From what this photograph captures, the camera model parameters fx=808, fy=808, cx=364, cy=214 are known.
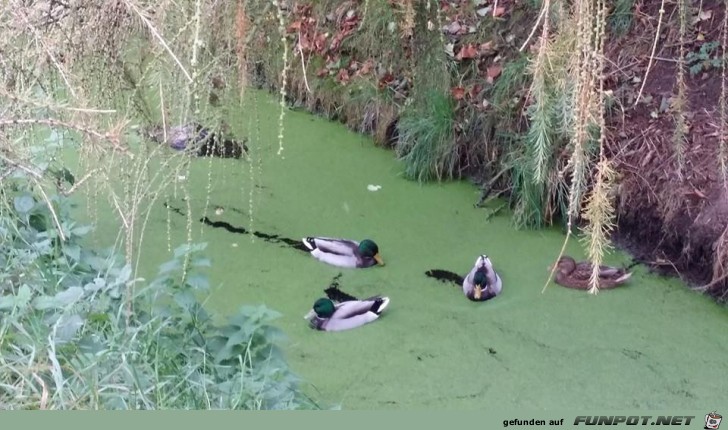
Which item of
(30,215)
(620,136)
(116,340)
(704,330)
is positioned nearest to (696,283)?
(704,330)

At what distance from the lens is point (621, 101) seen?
3.27 m

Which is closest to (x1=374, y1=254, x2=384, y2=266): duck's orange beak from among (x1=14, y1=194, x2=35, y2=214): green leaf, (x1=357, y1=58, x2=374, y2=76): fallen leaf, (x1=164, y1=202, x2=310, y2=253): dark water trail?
(x1=164, y1=202, x2=310, y2=253): dark water trail

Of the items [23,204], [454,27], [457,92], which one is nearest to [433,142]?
[457,92]

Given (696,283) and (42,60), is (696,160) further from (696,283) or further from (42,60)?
(42,60)

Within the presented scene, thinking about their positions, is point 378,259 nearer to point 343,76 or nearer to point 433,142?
point 433,142

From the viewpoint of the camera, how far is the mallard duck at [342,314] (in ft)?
9.05

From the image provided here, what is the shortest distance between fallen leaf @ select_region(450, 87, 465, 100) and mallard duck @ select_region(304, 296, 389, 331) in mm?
1314

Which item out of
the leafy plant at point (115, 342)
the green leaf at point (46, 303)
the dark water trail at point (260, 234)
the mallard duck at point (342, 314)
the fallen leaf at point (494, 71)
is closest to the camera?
the leafy plant at point (115, 342)

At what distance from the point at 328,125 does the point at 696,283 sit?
2.26 meters

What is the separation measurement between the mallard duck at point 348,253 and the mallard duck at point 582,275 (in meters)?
0.70

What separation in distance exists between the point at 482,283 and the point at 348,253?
56 centimetres

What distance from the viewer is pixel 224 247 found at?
326 centimetres

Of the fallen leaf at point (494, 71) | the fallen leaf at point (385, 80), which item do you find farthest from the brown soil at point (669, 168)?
the fallen leaf at point (385, 80)

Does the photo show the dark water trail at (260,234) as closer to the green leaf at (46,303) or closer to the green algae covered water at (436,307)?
the green algae covered water at (436,307)
